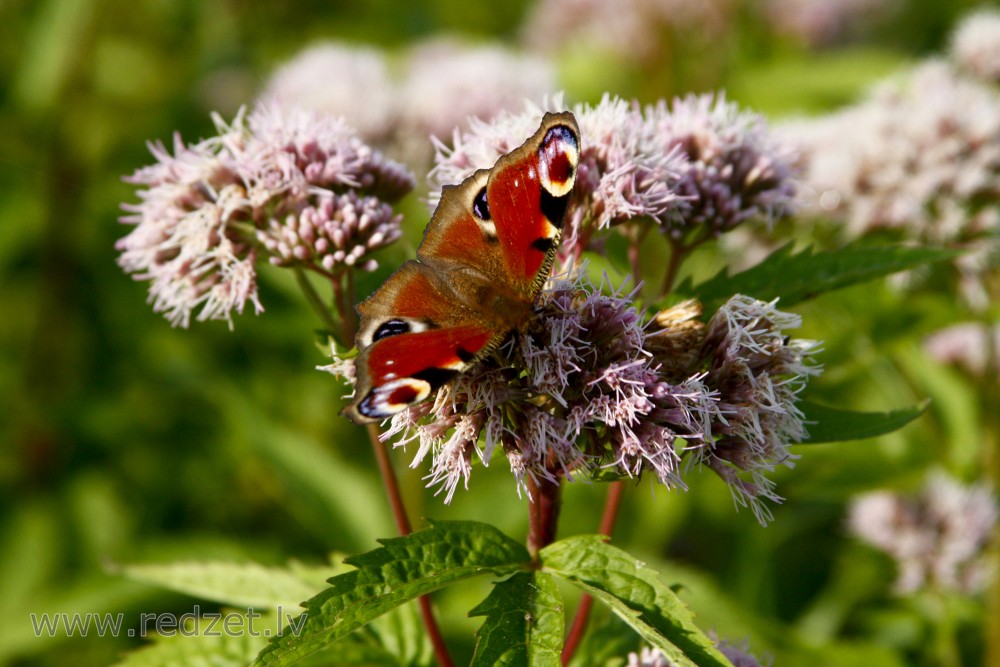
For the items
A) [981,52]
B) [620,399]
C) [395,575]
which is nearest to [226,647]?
[395,575]

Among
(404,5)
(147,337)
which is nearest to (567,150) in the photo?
(147,337)

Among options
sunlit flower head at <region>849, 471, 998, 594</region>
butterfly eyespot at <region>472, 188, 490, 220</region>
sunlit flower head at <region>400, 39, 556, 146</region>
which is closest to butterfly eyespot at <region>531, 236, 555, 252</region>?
butterfly eyespot at <region>472, 188, 490, 220</region>

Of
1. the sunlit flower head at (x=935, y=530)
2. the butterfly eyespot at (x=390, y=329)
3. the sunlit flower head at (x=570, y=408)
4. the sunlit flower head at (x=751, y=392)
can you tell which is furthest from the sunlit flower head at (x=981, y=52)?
the butterfly eyespot at (x=390, y=329)

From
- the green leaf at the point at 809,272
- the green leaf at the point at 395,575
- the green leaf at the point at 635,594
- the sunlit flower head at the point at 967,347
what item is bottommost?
the green leaf at the point at 635,594

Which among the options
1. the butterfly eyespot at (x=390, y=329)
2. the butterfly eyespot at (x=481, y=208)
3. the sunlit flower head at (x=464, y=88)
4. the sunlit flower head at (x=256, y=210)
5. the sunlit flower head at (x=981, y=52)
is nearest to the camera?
the butterfly eyespot at (x=390, y=329)

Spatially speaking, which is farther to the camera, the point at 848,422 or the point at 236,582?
the point at 236,582

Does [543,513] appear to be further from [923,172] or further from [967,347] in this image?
[967,347]

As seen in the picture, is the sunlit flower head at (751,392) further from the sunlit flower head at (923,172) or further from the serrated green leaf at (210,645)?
the sunlit flower head at (923,172)
